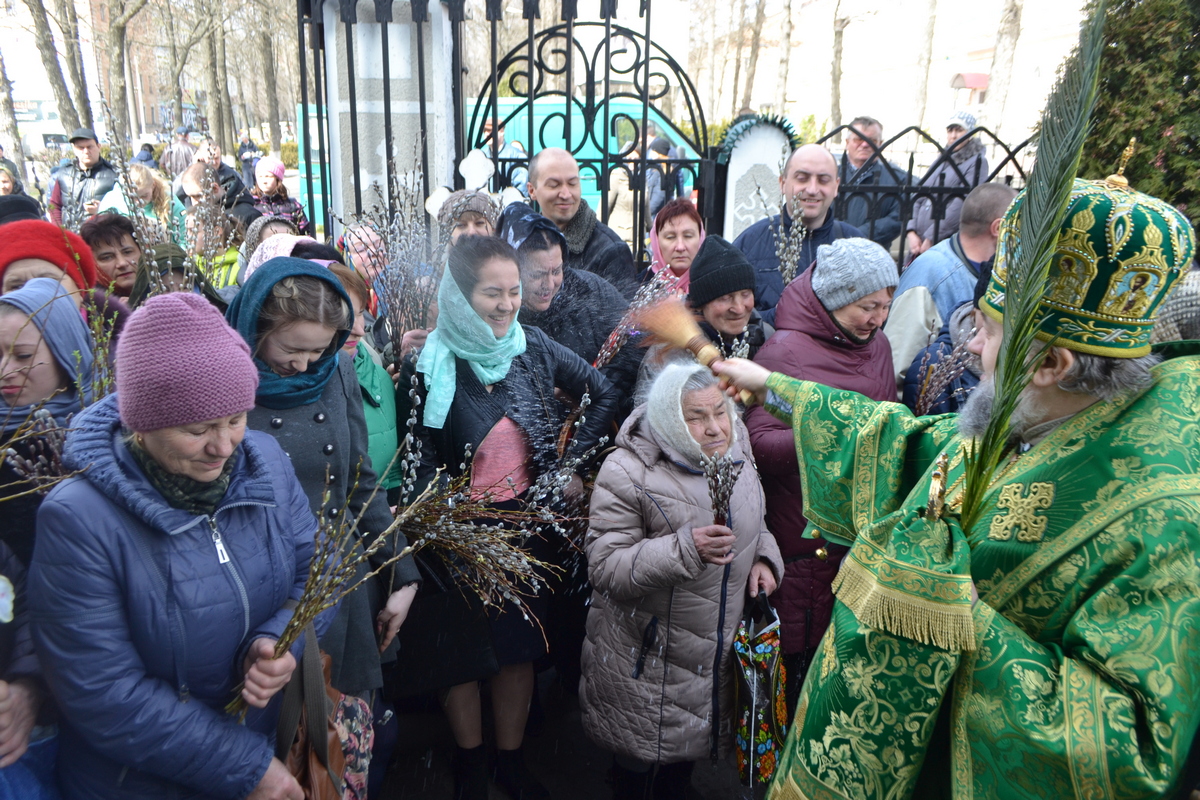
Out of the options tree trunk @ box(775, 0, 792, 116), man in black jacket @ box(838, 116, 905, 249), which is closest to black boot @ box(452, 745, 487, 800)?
man in black jacket @ box(838, 116, 905, 249)

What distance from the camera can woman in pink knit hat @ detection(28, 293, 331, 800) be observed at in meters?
1.78

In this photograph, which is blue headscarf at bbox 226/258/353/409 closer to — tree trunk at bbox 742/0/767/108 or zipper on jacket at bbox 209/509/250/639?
zipper on jacket at bbox 209/509/250/639

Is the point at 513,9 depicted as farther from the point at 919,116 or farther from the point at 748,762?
the point at 748,762

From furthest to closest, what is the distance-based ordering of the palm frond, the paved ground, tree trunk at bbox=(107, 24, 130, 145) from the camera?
1. tree trunk at bbox=(107, 24, 130, 145)
2. the paved ground
3. the palm frond

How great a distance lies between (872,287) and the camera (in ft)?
10.9

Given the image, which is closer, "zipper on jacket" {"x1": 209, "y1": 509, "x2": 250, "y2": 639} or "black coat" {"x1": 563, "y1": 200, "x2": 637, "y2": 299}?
"zipper on jacket" {"x1": 209, "y1": 509, "x2": 250, "y2": 639}

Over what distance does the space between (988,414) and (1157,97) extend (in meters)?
2.84

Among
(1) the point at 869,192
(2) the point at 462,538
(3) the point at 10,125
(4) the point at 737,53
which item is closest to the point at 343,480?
(2) the point at 462,538

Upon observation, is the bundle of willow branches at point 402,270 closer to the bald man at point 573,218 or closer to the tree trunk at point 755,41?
the bald man at point 573,218

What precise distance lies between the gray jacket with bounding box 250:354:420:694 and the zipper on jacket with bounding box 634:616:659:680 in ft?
2.74

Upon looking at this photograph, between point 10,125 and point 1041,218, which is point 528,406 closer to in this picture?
point 1041,218

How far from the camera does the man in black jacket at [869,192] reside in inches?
233

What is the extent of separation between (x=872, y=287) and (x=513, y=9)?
Result: 34.4 meters

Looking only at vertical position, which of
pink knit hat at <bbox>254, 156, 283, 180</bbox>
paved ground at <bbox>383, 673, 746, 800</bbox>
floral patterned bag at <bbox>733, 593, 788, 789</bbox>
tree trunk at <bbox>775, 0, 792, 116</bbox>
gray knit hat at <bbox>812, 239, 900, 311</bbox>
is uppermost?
tree trunk at <bbox>775, 0, 792, 116</bbox>
